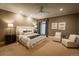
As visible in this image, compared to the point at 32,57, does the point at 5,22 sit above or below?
above

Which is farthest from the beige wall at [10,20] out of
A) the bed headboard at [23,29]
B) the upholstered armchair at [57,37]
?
the upholstered armchair at [57,37]

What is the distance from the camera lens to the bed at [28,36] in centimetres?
303

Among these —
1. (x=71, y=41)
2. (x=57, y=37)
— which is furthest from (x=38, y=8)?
(x=71, y=41)

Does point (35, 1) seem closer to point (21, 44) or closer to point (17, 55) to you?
point (21, 44)

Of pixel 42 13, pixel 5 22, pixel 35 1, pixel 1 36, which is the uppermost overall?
pixel 35 1

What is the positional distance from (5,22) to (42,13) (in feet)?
3.74

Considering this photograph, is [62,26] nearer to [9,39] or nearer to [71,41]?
[71,41]

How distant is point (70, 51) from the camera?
2.97 metres

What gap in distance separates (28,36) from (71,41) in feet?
4.16

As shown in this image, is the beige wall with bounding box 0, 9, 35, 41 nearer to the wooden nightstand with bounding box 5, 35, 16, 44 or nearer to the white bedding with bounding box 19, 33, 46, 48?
the wooden nightstand with bounding box 5, 35, 16, 44

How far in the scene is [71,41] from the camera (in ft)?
9.86

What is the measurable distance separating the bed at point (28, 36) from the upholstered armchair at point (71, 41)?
650mm

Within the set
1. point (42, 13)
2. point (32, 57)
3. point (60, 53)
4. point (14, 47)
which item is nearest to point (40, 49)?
point (32, 57)

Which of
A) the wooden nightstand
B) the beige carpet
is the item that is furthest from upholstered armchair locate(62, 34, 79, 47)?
the wooden nightstand
